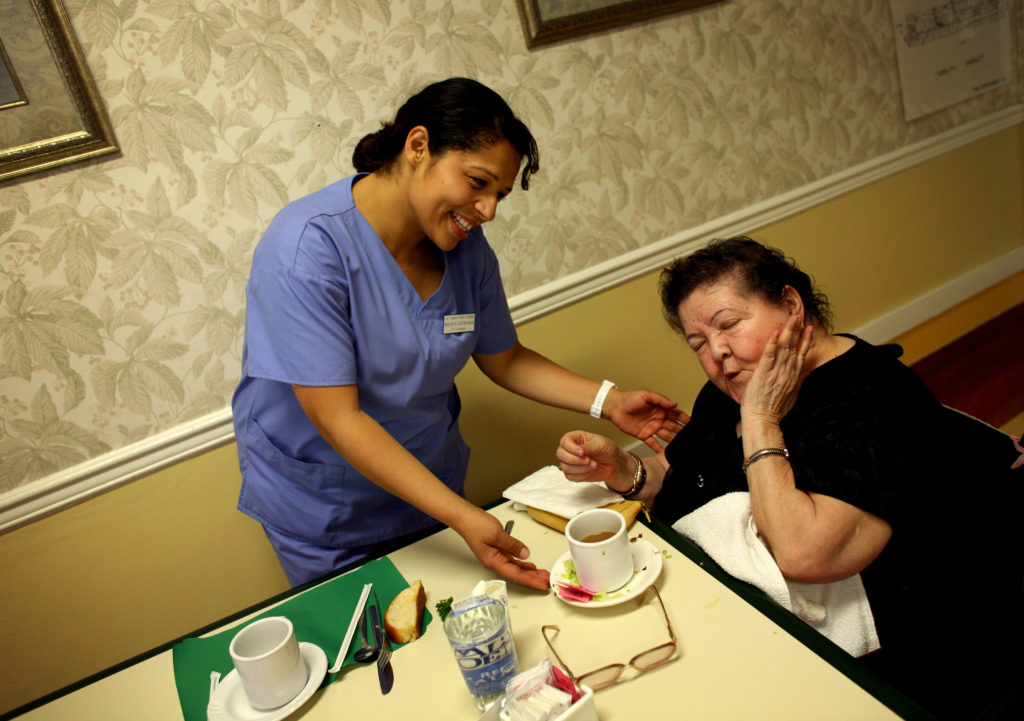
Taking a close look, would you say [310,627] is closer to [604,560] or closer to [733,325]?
[604,560]

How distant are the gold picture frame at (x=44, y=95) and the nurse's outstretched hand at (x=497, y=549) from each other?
1351 millimetres

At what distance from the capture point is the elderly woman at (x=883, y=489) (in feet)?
3.42

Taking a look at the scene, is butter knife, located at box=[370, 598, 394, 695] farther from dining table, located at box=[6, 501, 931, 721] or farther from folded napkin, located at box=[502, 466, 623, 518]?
folded napkin, located at box=[502, 466, 623, 518]

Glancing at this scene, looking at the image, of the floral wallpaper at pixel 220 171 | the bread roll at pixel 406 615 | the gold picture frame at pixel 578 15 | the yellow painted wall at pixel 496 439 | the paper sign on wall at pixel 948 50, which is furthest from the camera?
the paper sign on wall at pixel 948 50

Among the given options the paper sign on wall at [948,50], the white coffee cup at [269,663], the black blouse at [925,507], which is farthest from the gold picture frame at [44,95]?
the paper sign on wall at [948,50]

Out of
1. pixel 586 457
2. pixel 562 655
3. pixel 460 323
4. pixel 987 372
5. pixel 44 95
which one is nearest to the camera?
pixel 562 655

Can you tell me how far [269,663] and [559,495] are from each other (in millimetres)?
575

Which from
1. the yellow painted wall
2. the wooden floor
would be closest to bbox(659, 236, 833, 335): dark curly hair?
the yellow painted wall

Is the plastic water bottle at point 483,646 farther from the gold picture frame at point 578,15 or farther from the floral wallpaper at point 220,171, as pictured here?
the gold picture frame at point 578,15

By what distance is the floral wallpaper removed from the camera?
173 cm

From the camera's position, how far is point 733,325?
1305mm

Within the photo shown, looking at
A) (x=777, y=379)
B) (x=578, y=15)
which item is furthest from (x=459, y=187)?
(x=578, y=15)

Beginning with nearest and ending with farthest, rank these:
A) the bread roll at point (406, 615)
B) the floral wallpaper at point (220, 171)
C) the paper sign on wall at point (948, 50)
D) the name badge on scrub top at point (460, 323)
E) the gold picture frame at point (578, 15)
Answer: the bread roll at point (406, 615)
the name badge on scrub top at point (460, 323)
the floral wallpaper at point (220, 171)
the gold picture frame at point (578, 15)
the paper sign on wall at point (948, 50)

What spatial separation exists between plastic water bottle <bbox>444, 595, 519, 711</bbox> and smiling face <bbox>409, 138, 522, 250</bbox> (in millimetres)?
662
